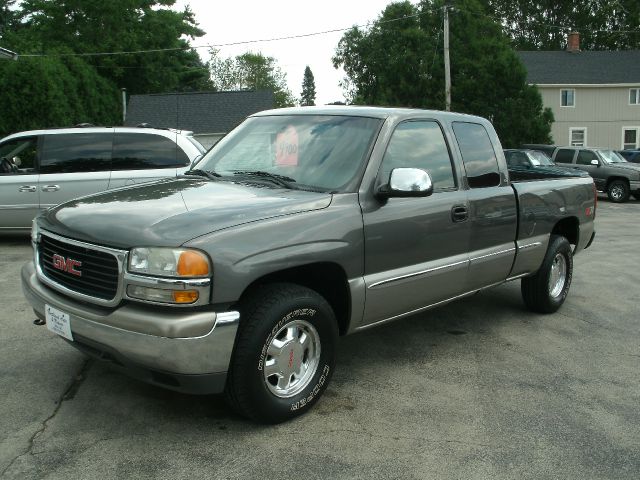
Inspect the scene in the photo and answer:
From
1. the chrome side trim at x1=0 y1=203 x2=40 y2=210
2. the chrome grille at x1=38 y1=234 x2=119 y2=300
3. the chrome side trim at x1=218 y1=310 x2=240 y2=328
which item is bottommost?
the chrome side trim at x1=218 y1=310 x2=240 y2=328

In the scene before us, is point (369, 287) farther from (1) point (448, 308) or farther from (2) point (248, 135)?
(1) point (448, 308)

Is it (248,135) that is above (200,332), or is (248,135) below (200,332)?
above

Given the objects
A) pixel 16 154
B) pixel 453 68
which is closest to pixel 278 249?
pixel 16 154

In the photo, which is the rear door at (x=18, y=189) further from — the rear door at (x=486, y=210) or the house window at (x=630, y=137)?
the house window at (x=630, y=137)

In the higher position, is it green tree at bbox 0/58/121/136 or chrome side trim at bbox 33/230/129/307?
green tree at bbox 0/58/121/136

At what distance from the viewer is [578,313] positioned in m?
6.49

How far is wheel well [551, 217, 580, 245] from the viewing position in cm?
650

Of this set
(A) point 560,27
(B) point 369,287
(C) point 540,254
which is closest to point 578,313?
(C) point 540,254

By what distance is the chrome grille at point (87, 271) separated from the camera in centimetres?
339

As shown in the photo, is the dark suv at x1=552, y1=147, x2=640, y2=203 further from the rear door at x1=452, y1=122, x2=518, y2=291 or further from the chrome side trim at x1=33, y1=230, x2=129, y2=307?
the chrome side trim at x1=33, y1=230, x2=129, y2=307

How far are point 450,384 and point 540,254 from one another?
79.9 inches

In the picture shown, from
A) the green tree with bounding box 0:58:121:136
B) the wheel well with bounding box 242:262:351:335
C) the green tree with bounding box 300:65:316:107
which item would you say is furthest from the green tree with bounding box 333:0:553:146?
the green tree with bounding box 300:65:316:107

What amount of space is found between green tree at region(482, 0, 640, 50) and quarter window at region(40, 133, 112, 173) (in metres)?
57.7

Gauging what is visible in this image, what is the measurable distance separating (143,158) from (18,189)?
5.91 ft
